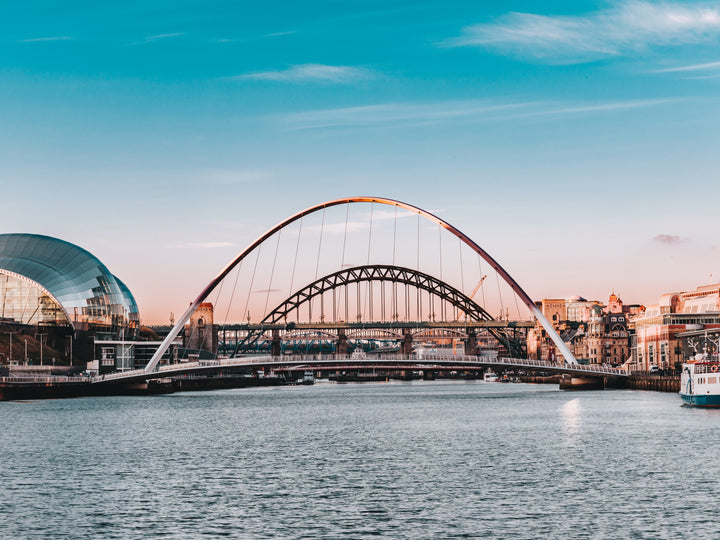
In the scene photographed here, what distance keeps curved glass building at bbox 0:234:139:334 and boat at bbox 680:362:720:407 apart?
336 feet

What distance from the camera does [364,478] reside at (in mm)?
45500

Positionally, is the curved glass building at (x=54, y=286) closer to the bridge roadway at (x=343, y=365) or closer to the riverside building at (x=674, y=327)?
the bridge roadway at (x=343, y=365)

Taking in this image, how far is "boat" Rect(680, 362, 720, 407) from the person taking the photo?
91.3 metres

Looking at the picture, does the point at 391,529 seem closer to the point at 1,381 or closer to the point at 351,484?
the point at 351,484

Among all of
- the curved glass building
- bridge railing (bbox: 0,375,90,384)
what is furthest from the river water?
the curved glass building

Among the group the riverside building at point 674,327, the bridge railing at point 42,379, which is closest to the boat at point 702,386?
the riverside building at point 674,327

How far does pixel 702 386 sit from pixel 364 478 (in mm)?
56138

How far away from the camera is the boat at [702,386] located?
91312 millimetres

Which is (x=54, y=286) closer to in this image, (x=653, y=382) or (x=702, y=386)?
Result: (x=653, y=382)

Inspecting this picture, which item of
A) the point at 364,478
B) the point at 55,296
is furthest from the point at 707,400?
the point at 55,296

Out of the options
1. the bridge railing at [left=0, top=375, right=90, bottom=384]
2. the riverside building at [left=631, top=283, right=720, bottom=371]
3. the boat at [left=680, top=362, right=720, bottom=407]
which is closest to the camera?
the boat at [left=680, top=362, right=720, bottom=407]

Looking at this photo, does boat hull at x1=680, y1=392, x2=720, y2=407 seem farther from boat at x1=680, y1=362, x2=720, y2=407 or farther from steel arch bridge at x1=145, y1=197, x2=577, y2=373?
steel arch bridge at x1=145, y1=197, x2=577, y2=373

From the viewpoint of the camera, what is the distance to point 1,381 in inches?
4540

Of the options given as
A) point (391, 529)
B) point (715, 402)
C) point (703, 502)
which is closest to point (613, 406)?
point (715, 402)
